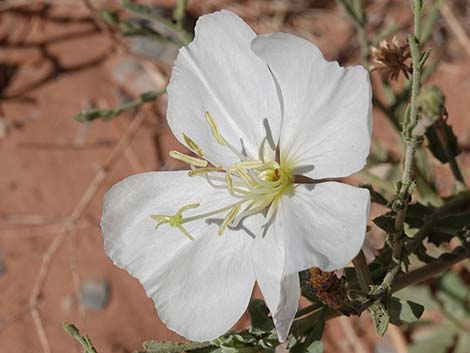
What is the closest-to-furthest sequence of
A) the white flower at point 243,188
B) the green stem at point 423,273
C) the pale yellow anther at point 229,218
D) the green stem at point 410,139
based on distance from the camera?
the green stem at point 410,139, the white flower at point 243,188, the pale yellow anther at point 229,218, the green stem at point 423,273

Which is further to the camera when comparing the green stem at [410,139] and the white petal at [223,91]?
the white petal at [223,91]

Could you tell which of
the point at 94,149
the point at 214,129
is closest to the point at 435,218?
the point at 214,129

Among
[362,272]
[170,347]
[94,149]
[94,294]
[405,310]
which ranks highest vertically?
[362,272]

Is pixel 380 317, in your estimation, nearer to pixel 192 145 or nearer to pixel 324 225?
pixel 324 225

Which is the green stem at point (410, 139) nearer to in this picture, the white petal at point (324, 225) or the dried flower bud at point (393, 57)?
the white petal at point (324, 225)

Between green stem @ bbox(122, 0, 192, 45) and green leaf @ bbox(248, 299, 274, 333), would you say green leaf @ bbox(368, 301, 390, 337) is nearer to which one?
green leaf @ bbox(248, 299, 274, 333)

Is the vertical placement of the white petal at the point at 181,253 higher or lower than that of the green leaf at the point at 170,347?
higher

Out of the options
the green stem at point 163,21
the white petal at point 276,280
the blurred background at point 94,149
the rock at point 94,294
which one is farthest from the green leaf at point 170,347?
the rock at point 94,294
